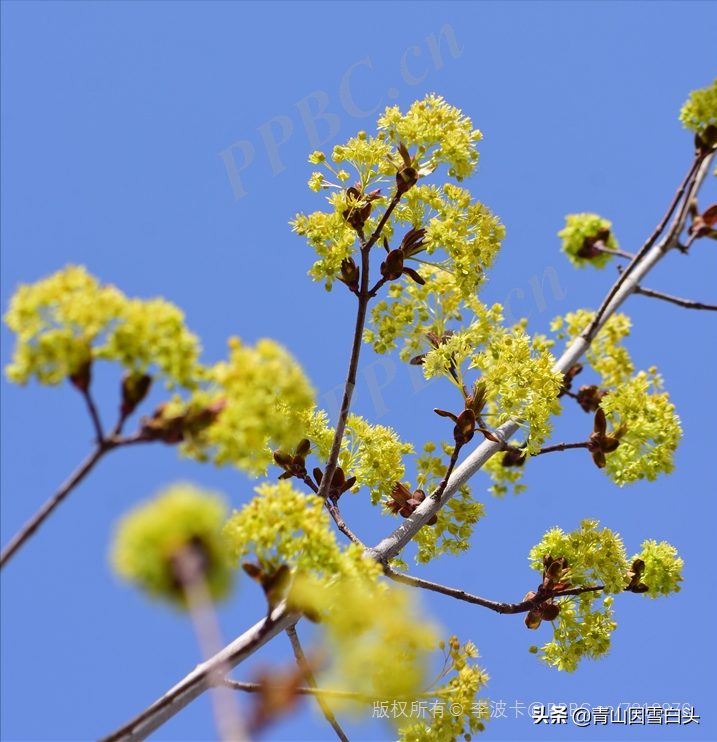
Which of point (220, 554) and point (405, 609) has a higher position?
point (405, 609)

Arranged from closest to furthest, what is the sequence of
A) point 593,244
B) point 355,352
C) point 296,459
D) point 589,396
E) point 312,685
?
point 312,685 < point 355,352 < point 296,459 < point 589,396 < point 593,244

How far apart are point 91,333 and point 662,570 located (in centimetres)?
424

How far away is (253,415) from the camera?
2719 mm

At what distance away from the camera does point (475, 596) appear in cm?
477

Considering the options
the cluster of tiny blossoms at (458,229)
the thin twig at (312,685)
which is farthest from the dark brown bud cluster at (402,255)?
the thin twig at (312,685)

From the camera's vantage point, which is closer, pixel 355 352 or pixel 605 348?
pixel 355 352

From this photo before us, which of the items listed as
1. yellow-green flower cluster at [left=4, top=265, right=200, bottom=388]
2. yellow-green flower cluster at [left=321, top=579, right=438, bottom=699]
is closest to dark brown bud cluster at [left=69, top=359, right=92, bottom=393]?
yellow-green flower cluster at [left=4, top=265, right=200, bottom=388]

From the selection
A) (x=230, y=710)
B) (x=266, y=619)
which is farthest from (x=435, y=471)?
(x=230, y=710)

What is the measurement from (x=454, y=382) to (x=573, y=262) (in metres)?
2.10

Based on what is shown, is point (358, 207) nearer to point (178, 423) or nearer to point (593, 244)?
point (178, 423)

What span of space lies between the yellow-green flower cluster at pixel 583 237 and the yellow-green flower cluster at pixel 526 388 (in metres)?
1.84

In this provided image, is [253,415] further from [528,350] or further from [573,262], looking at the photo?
[573,262]

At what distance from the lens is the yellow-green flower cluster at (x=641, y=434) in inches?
221

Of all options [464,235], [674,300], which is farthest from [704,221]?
[464,235]
